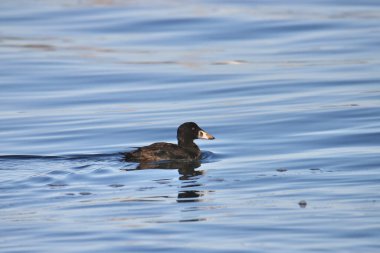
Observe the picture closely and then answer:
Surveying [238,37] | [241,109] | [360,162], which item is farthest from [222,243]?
[238,37]

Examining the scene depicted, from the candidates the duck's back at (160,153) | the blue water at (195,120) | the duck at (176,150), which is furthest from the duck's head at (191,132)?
the duck's back at (160,153)

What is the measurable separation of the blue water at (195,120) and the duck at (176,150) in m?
0.24

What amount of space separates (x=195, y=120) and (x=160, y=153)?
3.97 meters

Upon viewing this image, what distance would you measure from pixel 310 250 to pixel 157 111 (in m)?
11.0

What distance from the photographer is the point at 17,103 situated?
22531 mm

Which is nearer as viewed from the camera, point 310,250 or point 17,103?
point 310,250

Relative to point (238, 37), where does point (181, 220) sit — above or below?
below

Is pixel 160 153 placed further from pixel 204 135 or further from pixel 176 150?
pixel 204 135

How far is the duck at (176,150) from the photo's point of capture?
16.3m

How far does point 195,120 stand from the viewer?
20.4 m

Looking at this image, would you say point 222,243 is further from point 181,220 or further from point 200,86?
point 200,86

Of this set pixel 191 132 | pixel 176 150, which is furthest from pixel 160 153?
pixel 191 132

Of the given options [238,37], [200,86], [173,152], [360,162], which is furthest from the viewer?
[238,37]

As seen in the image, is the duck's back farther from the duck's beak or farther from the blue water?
the duck's beak
